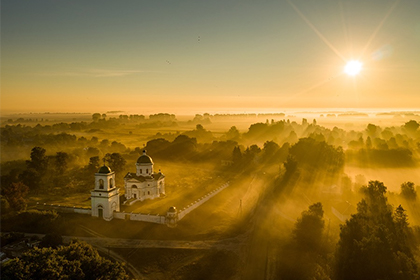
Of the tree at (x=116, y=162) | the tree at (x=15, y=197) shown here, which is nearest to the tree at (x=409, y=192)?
the tree at (x=116, y=162)

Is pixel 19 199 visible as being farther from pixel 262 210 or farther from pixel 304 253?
pixel 304 253

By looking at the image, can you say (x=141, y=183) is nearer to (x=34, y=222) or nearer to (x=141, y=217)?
(x=141, y=217)

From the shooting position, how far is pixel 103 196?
112 ft

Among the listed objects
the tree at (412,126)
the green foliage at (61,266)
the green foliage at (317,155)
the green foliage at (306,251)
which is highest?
the tree at (412,126)

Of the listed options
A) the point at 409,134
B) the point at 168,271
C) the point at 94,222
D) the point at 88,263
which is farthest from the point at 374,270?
the point at 409,134

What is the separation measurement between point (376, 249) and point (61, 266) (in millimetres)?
26035

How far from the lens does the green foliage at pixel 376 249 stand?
23562 mm

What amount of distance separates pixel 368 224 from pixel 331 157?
39547 mm

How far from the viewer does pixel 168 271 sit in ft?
84.8

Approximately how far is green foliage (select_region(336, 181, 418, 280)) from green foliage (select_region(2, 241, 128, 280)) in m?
19.8

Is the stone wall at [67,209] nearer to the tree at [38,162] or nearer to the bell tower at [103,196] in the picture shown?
the bell tower at [103,196]

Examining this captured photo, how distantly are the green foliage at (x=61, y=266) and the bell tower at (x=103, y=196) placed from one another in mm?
11840

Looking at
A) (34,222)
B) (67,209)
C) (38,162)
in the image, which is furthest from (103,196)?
(38,162)

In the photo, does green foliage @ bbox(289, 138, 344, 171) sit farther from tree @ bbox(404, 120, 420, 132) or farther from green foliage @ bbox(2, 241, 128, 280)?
tree @ bbox(404, 120, 420, 132)
